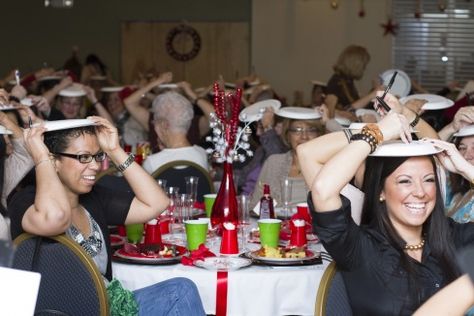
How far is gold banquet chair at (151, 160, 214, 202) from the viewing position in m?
5.46

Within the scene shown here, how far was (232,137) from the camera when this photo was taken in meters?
4.67

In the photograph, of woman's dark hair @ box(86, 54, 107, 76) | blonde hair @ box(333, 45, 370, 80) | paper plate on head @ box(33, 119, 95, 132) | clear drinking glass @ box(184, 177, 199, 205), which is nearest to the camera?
paper plate on head @ box(33, 119, 95, 132)

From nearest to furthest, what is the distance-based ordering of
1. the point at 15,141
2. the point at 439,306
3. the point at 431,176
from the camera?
the point at 439,306 → the point at 431,176 → the point at 15,141

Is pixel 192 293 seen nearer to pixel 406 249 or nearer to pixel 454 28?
pixel 406 249

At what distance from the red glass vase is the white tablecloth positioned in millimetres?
787

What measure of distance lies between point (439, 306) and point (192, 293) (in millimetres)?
1849

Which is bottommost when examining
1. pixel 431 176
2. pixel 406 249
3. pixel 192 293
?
pixel 192 293

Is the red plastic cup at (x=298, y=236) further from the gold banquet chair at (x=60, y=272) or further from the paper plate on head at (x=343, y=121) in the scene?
the paper plate on head at (x=343, y=121)

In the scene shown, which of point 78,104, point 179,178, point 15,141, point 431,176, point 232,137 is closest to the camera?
point 431,176

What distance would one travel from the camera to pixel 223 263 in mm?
3830

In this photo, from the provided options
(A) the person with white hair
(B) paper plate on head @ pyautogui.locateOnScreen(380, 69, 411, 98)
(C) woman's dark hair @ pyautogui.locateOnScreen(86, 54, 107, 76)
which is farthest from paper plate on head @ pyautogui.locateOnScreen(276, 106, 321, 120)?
(C) woman's dark hair @ pyautogui.locateOnScreen(86, 54, 107, 76)

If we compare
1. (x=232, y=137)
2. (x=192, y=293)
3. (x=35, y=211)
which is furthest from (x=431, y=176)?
(x=232, y=137)

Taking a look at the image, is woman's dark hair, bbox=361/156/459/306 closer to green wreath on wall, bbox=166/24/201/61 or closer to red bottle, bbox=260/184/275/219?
red bottle, bbox=260/184/275/219

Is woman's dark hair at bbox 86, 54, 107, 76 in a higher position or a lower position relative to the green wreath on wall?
lower
